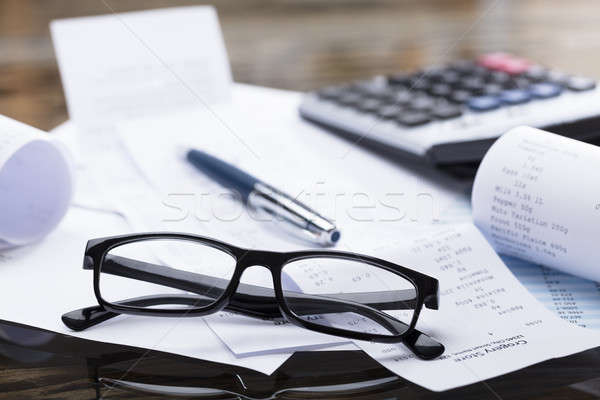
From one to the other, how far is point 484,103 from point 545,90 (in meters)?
0.05

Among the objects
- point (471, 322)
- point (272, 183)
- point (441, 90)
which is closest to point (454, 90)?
point (441, 90)

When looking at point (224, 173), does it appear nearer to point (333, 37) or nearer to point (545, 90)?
point (545, 90)

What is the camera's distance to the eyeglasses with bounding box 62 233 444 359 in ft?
1.11

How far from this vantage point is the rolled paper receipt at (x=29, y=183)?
419mm

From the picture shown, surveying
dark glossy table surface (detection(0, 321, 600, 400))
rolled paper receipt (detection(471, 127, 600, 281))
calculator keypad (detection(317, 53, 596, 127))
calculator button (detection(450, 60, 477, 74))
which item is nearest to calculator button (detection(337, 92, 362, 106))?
calculator keypad (detection(317, 53, 596, 127))

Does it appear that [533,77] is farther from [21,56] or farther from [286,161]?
[21,56]

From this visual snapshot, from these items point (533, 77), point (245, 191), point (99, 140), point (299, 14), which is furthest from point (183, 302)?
point (299, 14)

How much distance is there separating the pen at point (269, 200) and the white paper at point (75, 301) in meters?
0.08

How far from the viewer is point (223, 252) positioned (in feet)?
1.19

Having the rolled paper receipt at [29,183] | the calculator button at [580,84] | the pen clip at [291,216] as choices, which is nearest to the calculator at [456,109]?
the calculator button at [580,84]

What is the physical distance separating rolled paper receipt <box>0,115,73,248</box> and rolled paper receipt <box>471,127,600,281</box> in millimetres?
245

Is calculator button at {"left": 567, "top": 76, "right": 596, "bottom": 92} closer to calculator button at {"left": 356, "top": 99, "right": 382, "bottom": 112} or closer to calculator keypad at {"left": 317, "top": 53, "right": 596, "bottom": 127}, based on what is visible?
calculator keypad at {"left": 317, "top": 53, "right": 596, "bottom": 127}

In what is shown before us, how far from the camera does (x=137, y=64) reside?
67cm

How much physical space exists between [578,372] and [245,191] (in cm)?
25
